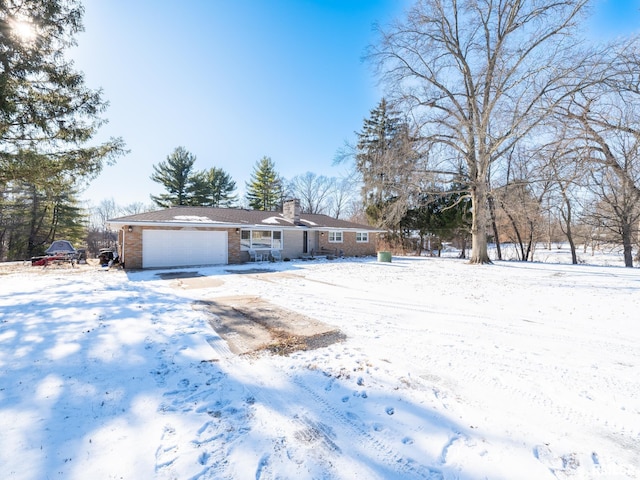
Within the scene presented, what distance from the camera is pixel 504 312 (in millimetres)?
5824

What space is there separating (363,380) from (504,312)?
4.32 meters

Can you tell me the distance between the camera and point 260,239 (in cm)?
1714

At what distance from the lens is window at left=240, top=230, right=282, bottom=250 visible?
54.3 feet

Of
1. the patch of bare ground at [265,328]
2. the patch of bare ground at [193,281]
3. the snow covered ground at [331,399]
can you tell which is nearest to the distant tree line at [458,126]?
the patch of bare ground at [193,281]

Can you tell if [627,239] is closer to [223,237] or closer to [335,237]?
[335,237]

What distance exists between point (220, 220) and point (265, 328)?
11.6 meters

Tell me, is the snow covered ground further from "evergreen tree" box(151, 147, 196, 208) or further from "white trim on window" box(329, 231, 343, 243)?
"evergreen tree" box(151, 147, 196, 208)

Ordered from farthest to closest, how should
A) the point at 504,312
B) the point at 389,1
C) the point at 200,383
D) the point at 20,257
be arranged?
the point at 20,257 < the point at 389,1 < the point at 504,312 < the point at 200,383

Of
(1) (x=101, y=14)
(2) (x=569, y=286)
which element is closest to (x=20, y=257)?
(1) (x=101, y=14)

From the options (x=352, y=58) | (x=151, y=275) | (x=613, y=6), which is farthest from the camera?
(x=352, y=58)

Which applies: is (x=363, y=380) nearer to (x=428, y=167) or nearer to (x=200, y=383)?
(x=200, y=383)

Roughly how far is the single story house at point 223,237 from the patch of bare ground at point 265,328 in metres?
8.50

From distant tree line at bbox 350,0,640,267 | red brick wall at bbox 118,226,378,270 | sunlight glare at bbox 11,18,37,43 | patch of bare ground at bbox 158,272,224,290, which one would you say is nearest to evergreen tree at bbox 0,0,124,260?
sunlight glare at bbox 11,18,37,43

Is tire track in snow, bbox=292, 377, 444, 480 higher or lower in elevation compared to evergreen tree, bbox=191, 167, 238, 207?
lower
